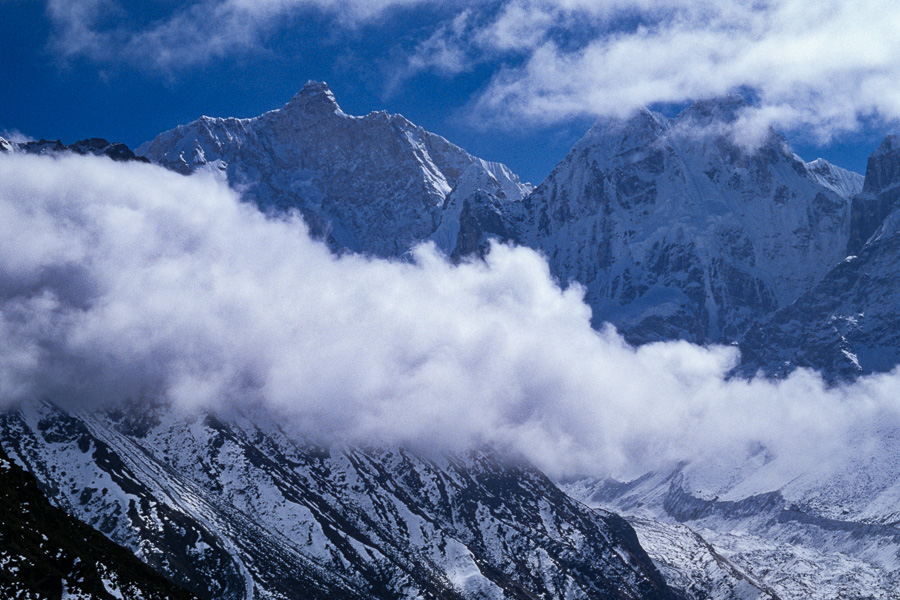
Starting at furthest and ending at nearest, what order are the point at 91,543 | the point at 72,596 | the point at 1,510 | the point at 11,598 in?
the point at 91,543
the point at 1,510
the point at 72,596
the point at 11,598

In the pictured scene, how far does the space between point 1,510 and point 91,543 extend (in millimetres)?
20055

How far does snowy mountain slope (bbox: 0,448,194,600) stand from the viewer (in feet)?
392

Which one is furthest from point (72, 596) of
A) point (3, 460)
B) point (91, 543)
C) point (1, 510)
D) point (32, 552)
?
point (3, 460)

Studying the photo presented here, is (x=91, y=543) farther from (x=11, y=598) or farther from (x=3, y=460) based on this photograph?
(x=11, y=598)

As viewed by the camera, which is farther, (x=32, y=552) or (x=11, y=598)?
(x=32, y=552)

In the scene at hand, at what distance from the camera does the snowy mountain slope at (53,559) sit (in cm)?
11962

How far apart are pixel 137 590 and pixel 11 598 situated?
27.9 metres

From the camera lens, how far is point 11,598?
113 m

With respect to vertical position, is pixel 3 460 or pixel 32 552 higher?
pixel 3 460

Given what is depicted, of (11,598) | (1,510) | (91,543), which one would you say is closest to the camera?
(11,598)

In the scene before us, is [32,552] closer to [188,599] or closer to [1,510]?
[1,510]

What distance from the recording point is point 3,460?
500 feet

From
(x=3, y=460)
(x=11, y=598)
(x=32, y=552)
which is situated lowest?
(x=11, y=598)

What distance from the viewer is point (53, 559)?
425 feet
